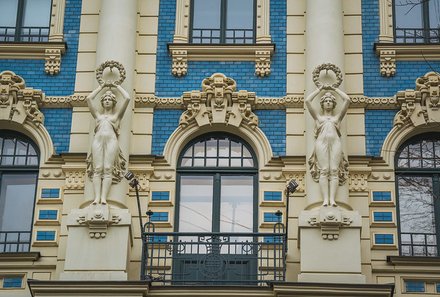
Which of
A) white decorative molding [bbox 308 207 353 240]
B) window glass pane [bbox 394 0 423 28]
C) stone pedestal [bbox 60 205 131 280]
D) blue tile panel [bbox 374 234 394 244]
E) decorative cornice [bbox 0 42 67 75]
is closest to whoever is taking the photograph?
stone pedestal [bbox 60 205 131 280]

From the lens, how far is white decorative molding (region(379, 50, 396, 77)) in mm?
25719

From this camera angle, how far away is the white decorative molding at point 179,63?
84.9 feet

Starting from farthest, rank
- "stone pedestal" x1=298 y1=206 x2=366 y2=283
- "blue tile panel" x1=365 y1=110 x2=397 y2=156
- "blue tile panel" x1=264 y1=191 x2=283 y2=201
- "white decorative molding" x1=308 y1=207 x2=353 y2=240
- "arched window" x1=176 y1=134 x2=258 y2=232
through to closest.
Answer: "blue tile panel" x1=365 y1=110 x2=397 y2=156 → "arched window" x1=176 y1=134 x2=258 y2=232 → "blue tile panel" x1=264 y1=191 x2=283 y2=201 → "white decorative molding" x1=308 y1=207 x2=353 y2=240 → "stone pedestal" x1=298 y1=206 x2=366 y2=283

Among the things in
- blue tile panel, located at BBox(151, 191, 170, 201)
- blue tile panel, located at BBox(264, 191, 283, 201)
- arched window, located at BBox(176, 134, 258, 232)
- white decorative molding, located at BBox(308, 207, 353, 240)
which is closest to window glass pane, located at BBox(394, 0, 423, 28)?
arched window, located at BBox(176, 134, 258, 232)

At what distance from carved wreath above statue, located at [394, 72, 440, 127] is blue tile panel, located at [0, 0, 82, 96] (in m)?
7.09

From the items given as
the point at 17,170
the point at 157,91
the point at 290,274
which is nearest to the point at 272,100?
the point at 157,91

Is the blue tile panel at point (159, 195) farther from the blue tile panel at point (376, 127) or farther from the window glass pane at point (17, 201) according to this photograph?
the blue tile panel at point (376, 127)

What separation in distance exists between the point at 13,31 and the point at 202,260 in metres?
7.25

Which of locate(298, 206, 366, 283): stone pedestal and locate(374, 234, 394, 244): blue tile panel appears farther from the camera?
locate(374, 234, 394, 244): blue tile panel

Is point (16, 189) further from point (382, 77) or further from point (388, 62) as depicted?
point (388, 62)

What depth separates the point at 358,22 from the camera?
86.5 feet

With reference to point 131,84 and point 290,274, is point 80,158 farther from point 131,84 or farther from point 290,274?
point 290,274

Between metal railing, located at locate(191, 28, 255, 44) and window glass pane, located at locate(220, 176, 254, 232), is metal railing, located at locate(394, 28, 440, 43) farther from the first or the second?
window glass pane, located at locate(220, 176, 254, 232)

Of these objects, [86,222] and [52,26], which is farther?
[52,26]
